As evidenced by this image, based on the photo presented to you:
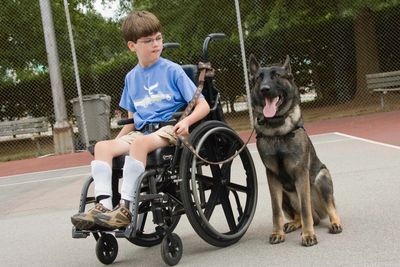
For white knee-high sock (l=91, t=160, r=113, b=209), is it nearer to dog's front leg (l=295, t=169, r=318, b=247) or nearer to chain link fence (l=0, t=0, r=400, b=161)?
dog's front leg (l=295, t=169, r=318, b=247)

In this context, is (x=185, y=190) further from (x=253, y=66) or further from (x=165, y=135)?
(x=253, y=66)

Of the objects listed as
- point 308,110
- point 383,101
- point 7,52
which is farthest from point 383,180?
point 7,52

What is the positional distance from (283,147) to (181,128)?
72 cm

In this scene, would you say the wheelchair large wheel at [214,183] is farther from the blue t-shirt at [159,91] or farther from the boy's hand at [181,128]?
the blue t-shirt at [159,91]

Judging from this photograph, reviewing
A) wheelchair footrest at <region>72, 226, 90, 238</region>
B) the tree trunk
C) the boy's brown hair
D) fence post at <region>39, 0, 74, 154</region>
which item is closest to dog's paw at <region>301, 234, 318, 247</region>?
wheelchair footrest at <region>72, 226, 90, 238</region>

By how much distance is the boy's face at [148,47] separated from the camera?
432 cm

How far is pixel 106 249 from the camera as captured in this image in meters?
4.46

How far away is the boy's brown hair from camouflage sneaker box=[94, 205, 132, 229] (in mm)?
1224

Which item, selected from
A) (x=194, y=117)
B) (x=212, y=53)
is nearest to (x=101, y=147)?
(x=194, y=117)

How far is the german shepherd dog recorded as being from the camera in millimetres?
4219

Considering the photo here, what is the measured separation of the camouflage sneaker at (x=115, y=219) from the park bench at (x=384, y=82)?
11.9 m

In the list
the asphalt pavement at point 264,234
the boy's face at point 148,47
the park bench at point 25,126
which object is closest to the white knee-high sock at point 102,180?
the asphalt pavement at point 264,234

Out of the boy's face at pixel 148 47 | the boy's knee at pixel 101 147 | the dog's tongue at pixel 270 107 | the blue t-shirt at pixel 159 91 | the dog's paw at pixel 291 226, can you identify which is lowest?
the dog's paw at pixel 291 226

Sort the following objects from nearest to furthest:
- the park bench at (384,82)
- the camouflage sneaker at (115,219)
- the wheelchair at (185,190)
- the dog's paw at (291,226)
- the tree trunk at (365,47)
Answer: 1. the camouflage sneaker at (115,219)
2. the wheelchair at (185,190)
3. the dog's paw at (291,226)
4. the park bench at (384,82)
5. the tree trunk at (365,47)
